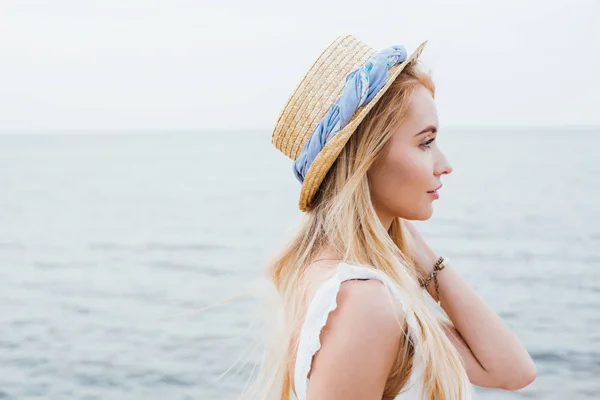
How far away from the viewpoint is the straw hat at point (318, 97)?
6.73 feet

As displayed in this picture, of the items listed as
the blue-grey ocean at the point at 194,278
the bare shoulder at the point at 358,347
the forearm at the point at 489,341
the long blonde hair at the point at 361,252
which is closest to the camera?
the bare shoulder at the point at 358,347

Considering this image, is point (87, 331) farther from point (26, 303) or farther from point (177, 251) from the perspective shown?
point (177, 251)

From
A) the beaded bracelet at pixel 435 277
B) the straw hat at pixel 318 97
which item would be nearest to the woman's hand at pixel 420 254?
the beaded bracelet at pixel 435 277

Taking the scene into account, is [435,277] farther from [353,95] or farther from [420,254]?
[353,95]

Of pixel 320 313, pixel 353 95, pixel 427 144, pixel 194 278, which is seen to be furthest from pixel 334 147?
pixel 194 278

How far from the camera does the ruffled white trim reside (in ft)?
5.75

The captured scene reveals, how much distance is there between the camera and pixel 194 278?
11.7 meters

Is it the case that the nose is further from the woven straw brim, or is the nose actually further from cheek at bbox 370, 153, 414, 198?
the woven straw brim

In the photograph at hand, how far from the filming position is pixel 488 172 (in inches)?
1251

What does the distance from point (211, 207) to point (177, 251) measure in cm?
761

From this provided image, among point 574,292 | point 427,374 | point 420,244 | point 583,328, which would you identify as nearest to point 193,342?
point 583,328

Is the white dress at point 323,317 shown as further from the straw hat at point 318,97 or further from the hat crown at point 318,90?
the hat crown at point 318,90

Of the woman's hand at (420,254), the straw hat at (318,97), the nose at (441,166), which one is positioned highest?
the straw hat at (318,97)

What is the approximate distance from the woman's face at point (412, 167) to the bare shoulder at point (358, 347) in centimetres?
35
